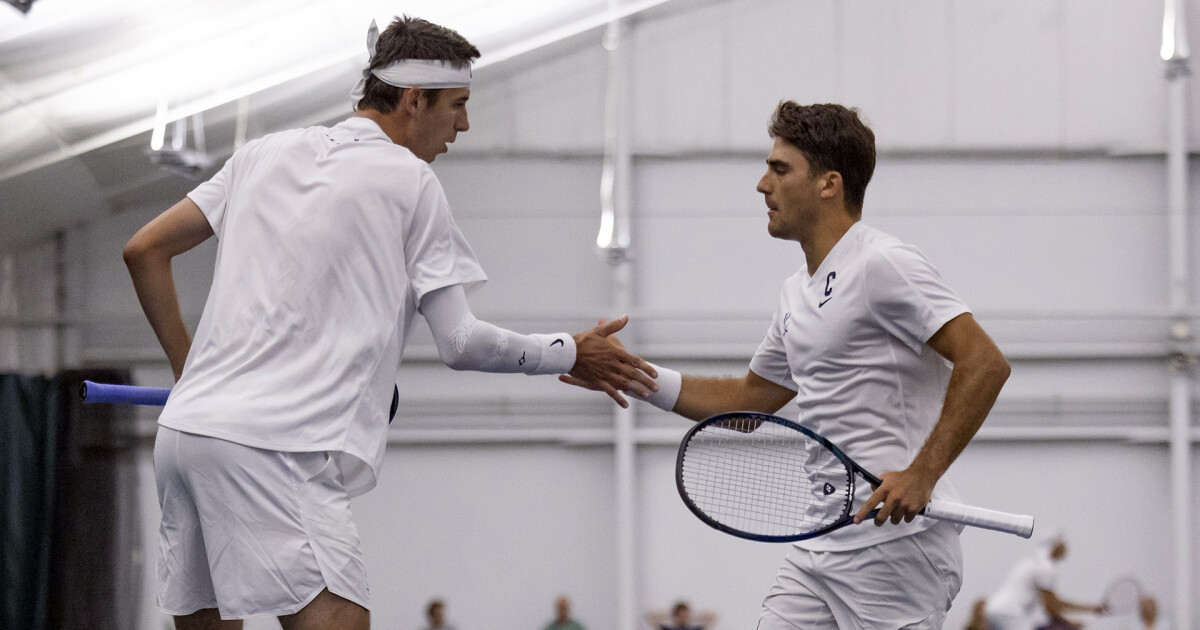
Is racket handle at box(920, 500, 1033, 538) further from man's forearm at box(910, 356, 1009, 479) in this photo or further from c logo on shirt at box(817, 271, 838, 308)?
c logo on shirt at box(817, 271, 838, 308)

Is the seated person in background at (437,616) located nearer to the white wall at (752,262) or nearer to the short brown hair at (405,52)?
the white wall at (752,262)

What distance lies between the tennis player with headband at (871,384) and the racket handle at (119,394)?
109cm

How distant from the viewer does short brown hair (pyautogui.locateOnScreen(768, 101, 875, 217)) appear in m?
2.08

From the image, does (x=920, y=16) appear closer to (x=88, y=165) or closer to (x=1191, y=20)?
(x=1191, y=20)

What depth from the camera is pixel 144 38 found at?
4586 mm

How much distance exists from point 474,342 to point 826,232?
0.72 meters

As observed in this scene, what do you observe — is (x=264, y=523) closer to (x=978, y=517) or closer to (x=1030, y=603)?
(x=978, y=517)

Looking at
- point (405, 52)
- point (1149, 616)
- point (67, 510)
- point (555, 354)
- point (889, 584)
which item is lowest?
point (1149, 616)

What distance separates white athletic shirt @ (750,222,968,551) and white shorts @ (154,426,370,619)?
85cm

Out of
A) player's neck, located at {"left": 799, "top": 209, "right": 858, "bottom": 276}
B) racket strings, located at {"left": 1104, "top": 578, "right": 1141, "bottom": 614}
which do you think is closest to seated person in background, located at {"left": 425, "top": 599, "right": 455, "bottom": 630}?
racket strings, located at {"left": 1104, "top": 578, "right": 1141, "bottom": 614}

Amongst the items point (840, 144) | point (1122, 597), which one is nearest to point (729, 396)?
point (840, 144)

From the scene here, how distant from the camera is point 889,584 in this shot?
187cm

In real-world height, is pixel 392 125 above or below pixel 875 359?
above

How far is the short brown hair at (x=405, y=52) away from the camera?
1.80 metres
